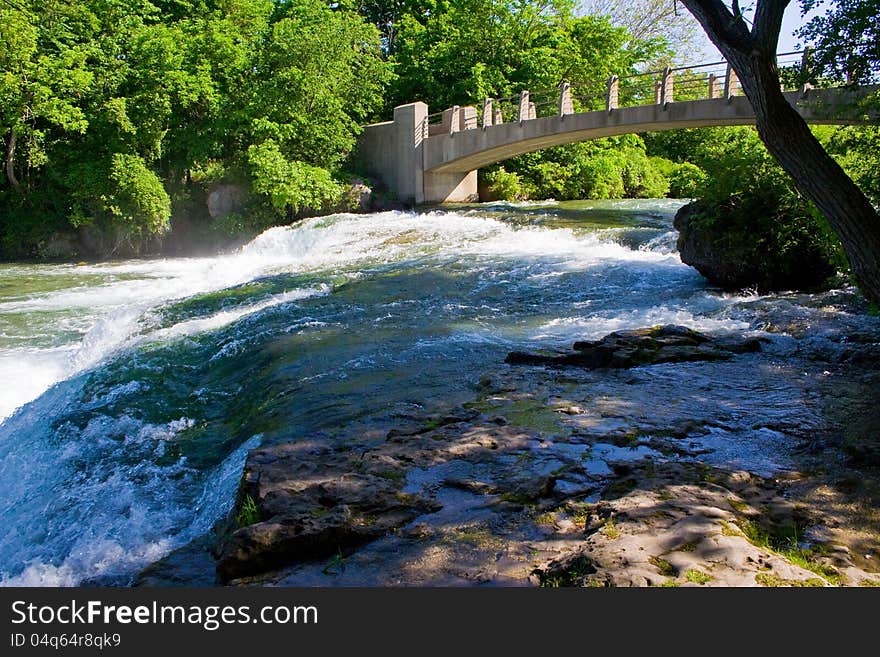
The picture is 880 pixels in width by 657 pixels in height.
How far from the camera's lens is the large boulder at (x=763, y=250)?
1092 cm

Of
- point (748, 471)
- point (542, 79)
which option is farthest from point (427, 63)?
point (748, 471)

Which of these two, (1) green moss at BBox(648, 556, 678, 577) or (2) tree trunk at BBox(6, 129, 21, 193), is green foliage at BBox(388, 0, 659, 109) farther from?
(1) green moss at BBox(648, 556, 678, 577)

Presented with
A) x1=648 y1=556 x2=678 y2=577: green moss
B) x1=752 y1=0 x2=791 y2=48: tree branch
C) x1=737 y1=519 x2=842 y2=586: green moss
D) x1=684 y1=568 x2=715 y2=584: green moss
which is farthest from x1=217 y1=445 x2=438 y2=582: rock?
x1=752 y1=0 x2=791 y2=48: tree branch

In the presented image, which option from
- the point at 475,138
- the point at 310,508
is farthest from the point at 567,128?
the point at 310,508

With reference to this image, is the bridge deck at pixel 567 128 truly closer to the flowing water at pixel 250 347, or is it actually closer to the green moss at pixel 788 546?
the flowing water at pixel 250 347

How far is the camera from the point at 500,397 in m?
6.42

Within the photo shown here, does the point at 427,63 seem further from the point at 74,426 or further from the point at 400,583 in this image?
the point at 400,583

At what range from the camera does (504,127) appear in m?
23.0

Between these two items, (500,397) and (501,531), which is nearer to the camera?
(501,531)

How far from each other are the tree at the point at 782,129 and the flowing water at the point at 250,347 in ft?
4.98

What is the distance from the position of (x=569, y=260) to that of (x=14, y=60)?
16.2m

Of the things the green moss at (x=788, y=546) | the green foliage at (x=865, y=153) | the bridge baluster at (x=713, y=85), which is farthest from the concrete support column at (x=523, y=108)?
the green moss at (x=788, y=546)

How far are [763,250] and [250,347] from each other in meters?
7.23

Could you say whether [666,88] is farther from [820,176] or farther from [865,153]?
[820,176]
